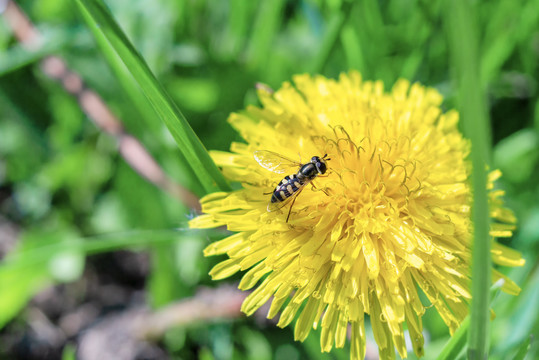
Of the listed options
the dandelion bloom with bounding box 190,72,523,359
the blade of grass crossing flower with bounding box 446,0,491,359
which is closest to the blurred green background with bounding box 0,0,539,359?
the dandelion bloom with bounding box 190,72,523,359

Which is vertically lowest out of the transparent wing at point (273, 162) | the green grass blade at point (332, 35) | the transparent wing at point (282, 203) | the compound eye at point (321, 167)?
the transparent wing at point (282, 203)

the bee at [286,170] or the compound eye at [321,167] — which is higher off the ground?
the compound eye at [321,167]

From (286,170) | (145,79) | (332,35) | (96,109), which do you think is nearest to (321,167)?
(286,170)

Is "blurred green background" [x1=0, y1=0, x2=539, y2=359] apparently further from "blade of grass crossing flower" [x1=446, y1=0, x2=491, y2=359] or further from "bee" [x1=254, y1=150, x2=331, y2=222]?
"blade of grass crossing flower" [x1=446, y1=0, x2=491, y2=359]

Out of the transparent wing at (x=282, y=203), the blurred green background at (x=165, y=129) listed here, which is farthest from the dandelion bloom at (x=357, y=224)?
the blurred green background at (x=165, y=129)

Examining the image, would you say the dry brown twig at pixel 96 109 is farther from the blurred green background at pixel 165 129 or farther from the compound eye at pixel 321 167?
the compound eye at pixel 321 167

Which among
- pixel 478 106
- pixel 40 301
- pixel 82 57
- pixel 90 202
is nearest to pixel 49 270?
pixel 40 301

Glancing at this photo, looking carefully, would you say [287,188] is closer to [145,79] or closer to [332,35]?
[145,79]
